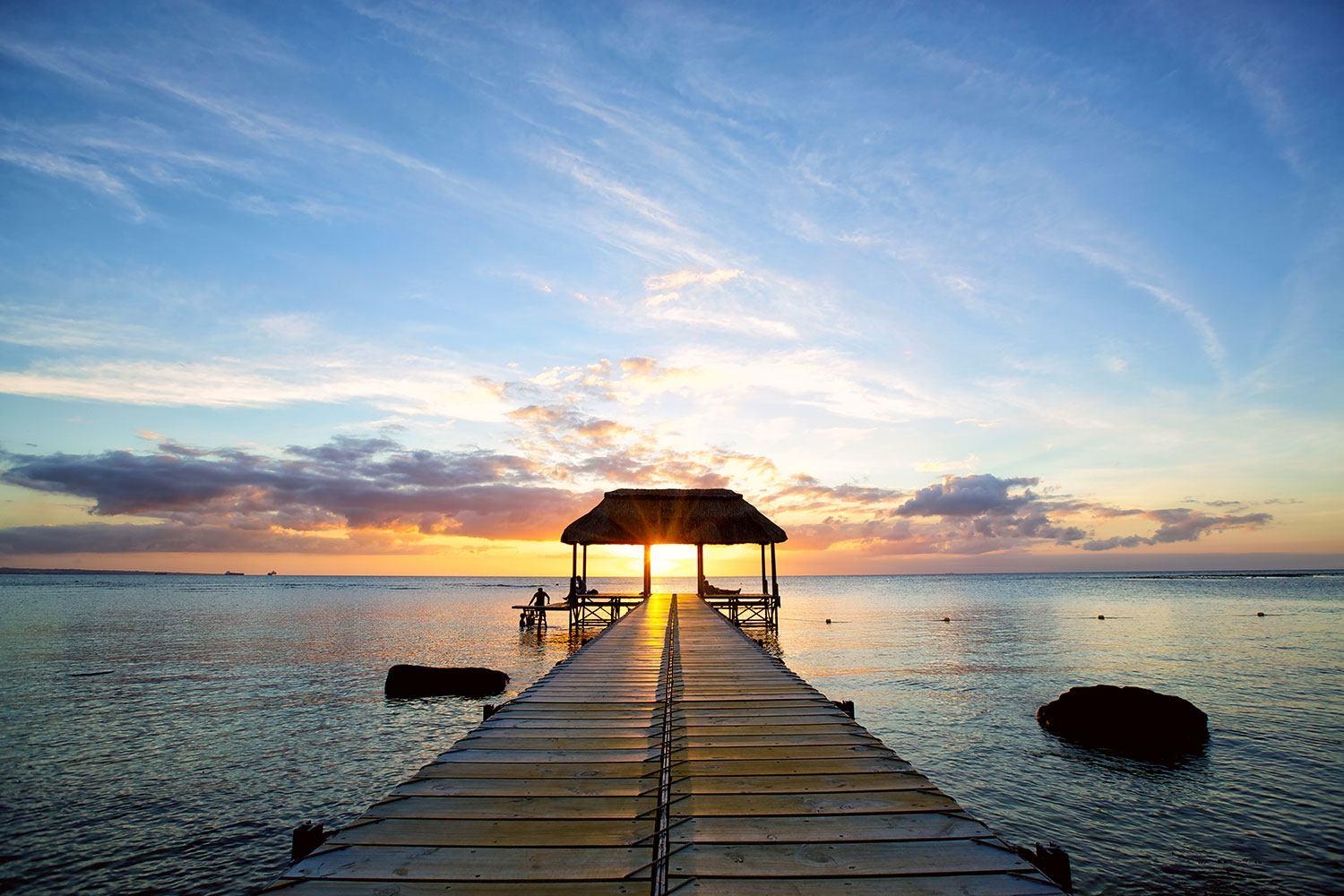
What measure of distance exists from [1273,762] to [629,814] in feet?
46.0

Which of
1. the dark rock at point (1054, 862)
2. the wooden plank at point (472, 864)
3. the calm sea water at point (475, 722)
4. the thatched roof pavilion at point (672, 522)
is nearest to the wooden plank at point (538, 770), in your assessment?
the wooden plank at point (472, 864)

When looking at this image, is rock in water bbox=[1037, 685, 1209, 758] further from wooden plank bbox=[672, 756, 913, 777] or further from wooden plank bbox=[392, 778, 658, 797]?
wooden plank bbox=[392, 778, 658, 797]

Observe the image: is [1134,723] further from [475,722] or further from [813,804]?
[475,722]

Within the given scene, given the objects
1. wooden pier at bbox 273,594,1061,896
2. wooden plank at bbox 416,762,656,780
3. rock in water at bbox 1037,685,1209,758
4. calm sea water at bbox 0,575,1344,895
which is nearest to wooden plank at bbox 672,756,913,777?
wooden pier at bbox 273,594,1061,896

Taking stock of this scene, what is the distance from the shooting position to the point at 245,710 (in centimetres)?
1648

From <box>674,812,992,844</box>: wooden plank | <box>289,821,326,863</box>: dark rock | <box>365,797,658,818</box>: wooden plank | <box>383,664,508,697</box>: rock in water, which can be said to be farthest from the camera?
<box>383,664,508,697</box>: rock in water

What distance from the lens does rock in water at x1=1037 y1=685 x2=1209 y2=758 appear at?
13.2 m

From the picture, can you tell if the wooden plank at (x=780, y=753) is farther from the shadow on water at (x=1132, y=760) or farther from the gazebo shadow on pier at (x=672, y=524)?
the gazebo shadow on pier at (x=672, y=524)

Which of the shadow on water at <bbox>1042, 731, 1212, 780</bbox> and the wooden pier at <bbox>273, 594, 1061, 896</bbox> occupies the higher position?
the wooden pier at <bbox>273, 594, 1061, 896</bbox>

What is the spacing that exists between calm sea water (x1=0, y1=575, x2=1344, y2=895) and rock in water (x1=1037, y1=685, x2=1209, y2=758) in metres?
0.58

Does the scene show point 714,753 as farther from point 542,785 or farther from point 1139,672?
point 1139,672

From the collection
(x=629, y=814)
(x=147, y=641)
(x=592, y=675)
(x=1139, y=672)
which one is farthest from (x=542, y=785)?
(x=147, y=641)

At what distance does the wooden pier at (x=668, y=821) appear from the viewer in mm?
3406

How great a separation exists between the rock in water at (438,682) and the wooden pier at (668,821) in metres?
12.6
